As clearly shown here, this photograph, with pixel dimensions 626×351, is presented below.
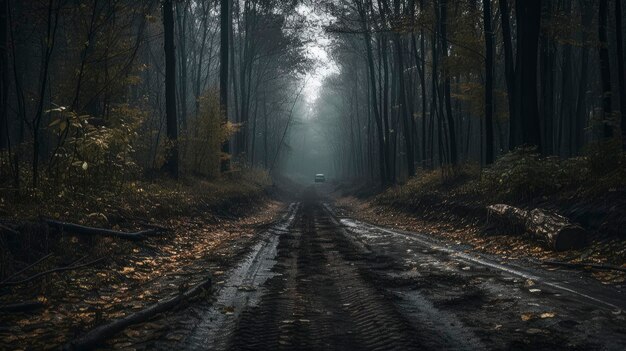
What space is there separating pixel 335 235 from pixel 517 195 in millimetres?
4616

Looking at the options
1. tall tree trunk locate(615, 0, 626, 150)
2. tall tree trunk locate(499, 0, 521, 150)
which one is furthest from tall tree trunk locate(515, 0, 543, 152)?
tall tree trunk locate(615, 0, 626, 150)

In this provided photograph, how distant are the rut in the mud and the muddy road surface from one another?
1 centimetres

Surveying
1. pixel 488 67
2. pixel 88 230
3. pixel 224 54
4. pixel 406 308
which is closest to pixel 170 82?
pixel 224 54

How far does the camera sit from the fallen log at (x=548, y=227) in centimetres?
841

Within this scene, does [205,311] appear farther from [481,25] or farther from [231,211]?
[481,25]

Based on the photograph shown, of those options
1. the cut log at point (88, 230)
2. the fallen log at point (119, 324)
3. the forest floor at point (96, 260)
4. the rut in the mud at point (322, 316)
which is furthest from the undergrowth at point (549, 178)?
the cut log at point (88, 230)

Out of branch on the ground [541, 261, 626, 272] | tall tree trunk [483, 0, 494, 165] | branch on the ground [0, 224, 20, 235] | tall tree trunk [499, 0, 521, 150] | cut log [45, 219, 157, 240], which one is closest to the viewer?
branch on the ground [0, 224, 20, 235]

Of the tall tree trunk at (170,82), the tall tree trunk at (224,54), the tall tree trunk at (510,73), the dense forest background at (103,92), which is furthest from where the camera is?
the tall tree trunk at (224,54)

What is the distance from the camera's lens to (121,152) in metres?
11.6

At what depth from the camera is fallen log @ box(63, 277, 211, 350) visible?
3.95 metres

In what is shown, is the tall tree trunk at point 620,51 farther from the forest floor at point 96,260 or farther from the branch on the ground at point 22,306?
the branch on the ground at point 22,306

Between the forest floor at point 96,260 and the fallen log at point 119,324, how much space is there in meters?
0.14

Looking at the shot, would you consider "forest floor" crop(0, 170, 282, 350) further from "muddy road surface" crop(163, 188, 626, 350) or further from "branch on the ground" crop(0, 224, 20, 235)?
"muddy road surface" crop(163, 188, 626, 350)

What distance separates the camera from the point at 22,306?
509cm
